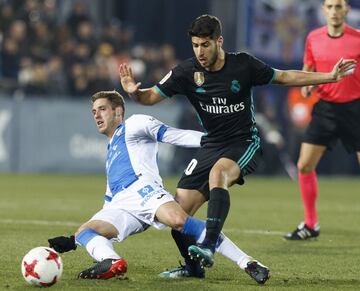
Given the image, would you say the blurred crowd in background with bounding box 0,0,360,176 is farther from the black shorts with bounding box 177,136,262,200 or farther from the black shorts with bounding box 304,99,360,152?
the black shorts with bounding box 177,136,262,200

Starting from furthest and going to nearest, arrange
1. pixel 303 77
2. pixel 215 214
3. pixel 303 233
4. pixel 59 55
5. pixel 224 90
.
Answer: pixel 59 55
pixel 303 233
pixel 303 77
pixel 224 90
pixel 215 214

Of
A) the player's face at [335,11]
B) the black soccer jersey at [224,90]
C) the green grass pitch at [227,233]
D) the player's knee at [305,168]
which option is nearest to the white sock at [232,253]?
the green grass pitch at [227,233]

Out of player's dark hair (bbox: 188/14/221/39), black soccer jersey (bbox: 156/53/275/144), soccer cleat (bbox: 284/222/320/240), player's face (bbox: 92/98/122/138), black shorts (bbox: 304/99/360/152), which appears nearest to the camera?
player's dark hair (bbox: 188/14/221/39)

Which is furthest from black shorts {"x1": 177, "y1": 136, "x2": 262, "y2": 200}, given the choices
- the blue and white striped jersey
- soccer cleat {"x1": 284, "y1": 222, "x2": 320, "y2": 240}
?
soccer cleat {"x1": 284, "y1": 222, "x2": 320, "y2": 240}

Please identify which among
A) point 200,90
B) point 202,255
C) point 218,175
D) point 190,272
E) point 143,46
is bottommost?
point 143,46

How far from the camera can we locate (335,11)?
10539mm

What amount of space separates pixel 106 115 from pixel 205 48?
962mm

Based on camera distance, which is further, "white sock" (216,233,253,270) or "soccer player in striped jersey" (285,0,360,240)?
"soccer player in striped jersey" (285,0,360,240)

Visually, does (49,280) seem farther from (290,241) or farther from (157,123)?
(290,241)

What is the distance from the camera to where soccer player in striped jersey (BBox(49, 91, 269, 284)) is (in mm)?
7285

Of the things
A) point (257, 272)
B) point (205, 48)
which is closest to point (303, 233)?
point (257, 272)

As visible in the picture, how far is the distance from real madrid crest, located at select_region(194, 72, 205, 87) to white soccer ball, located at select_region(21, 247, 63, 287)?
1.72 metres

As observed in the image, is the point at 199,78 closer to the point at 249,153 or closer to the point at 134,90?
the point at 134,90

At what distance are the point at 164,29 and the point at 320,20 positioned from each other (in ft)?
11.7
